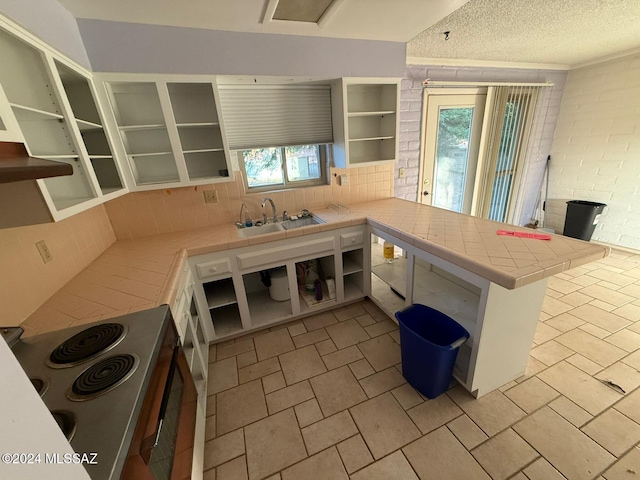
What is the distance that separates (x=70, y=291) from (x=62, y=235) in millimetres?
354

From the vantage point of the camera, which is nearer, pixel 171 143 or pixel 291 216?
pixel 171 143

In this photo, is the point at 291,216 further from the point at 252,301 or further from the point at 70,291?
the point at 70,291

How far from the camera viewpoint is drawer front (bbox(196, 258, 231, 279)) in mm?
1968

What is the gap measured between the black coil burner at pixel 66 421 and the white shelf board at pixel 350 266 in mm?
2003

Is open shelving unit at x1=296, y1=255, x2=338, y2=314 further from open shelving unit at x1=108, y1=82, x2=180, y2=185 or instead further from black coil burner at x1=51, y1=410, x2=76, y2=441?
black coil burner at x1=51, y1=410, x2=76, y2=441

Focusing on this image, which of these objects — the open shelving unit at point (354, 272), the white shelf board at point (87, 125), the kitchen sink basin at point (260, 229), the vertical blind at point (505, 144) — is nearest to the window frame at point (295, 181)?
the kitchen sink basin at point (260, 229)

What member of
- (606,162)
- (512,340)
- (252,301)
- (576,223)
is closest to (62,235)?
(252,301)

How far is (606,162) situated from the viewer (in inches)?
137

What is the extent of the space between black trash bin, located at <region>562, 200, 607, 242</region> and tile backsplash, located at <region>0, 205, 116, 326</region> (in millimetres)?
5386

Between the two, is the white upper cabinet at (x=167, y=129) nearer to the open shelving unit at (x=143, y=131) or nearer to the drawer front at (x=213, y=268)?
the open shelving unit at (x=143, y=131)

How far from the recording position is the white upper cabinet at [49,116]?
3.83 feet

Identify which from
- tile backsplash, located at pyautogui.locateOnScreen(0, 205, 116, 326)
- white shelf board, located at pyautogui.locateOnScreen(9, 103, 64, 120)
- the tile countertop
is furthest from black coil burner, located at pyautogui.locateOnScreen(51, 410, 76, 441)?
white shelf board, located at pyautogui.locateOnScreen(9, 103, 64, 120)

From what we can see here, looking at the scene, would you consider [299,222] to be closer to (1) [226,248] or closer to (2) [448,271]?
(1) [226,248]

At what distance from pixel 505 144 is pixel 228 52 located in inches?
139
